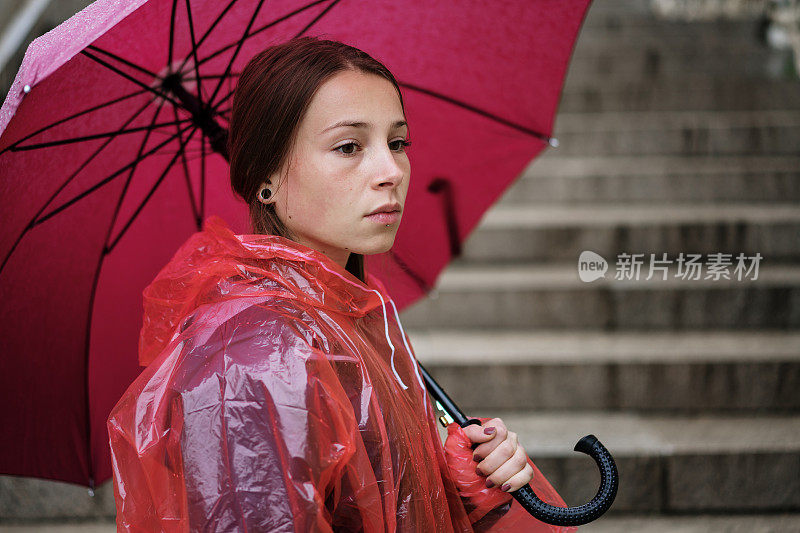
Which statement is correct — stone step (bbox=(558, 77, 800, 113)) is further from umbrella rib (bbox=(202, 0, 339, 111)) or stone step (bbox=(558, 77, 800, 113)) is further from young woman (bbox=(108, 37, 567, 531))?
young woman (bbox=(108, 37, 567, 531))

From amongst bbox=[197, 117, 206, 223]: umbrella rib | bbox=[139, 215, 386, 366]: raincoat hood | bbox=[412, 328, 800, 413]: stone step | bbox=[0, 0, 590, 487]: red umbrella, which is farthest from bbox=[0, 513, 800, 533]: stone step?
bbox=[139, 215, 386, 366]: raincoat hood

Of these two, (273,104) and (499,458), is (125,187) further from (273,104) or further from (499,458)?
(499,458)

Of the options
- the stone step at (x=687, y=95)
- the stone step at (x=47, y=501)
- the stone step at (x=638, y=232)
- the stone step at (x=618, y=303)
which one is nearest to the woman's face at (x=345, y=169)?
the stone step at (x=47, y=501)

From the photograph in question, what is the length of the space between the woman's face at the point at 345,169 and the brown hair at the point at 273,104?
2cm

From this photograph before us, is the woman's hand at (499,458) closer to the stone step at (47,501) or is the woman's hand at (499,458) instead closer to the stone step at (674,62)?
the stone step at (47,501)

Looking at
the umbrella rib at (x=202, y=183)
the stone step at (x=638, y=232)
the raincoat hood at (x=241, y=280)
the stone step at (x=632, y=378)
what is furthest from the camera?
the stone step at (x=638, y=232)

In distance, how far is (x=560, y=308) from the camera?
3082 millimetres

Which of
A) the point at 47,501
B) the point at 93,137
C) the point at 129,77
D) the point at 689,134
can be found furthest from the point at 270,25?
the point at 689,134

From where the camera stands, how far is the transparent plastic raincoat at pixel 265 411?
988 mm

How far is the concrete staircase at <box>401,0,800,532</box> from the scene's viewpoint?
2.40 metres

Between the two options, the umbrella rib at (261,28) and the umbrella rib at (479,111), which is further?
the umbrella rib at (479,111)

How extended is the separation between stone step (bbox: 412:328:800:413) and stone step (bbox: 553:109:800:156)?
4.63 ft

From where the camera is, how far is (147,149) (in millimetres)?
1588

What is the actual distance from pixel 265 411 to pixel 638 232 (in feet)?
Answer: 8.54
